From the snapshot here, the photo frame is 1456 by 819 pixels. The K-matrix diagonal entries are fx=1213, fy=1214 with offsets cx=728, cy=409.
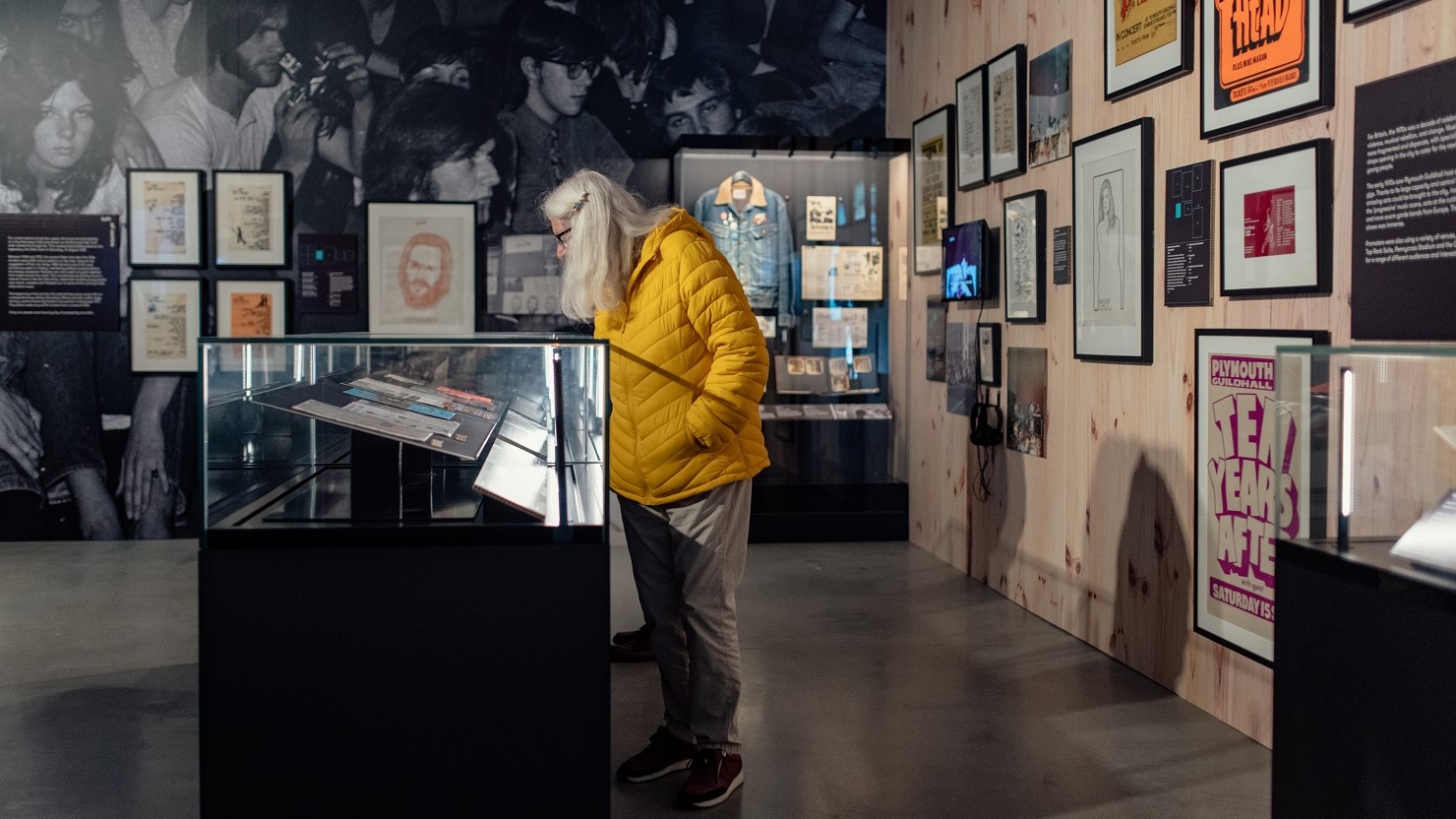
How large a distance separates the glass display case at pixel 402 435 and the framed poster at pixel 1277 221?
198cm

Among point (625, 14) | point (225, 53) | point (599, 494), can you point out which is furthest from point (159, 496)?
point (599, 494)

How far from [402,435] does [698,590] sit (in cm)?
93

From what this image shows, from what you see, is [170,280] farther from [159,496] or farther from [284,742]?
[284,742]

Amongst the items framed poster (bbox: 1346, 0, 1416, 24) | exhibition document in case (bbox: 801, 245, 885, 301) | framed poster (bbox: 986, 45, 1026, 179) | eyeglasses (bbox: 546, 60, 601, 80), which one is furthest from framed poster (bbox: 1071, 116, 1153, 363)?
eyeglasses (bbox: 546, 60, 601, 80)

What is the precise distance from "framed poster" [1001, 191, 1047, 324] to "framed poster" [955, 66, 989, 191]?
1.24 feet

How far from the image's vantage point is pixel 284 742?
2297 mm

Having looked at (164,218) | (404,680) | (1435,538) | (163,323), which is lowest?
(404,680)

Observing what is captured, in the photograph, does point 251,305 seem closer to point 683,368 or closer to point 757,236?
point 757,236

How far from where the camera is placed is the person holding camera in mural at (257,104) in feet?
22.0

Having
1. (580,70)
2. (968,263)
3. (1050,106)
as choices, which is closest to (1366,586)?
(1050,106)

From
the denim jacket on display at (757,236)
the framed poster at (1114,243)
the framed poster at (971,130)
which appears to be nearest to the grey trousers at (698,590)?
the framed poster at (1114,243)

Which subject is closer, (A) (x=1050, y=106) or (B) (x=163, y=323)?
(A) (x=1050, y=106)

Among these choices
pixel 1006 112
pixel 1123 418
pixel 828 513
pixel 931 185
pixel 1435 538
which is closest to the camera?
pixel 1435 538

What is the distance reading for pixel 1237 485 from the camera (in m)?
3.53
